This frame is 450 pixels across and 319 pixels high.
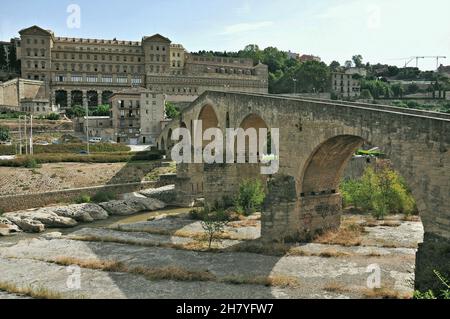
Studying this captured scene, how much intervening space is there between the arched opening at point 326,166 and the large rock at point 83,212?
17.6 meters

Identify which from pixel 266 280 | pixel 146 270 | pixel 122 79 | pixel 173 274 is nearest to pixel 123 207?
pixel 146 270

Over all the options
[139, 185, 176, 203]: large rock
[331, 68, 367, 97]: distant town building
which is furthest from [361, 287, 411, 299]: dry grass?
[331, 68, 367, 97]: distant town building

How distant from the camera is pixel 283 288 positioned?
1702 centimetres

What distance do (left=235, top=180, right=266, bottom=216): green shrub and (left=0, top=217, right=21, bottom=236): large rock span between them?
1489 centimetres

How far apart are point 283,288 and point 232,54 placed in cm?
13013

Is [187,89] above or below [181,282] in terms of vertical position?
above

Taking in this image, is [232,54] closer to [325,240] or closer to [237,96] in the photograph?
[237,96]

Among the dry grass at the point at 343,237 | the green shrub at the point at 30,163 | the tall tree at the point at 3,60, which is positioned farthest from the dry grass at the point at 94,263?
the tall tree at the point at 3,60

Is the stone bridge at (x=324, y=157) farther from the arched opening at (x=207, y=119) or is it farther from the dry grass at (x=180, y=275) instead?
the dry grass at (x=180, y=275)

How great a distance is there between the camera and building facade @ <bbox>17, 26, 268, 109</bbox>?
90.5 meters

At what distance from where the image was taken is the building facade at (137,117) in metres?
65.2

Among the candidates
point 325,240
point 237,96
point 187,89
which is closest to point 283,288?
point 325,240

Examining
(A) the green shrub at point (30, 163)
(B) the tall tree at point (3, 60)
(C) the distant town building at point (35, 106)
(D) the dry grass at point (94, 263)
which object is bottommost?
(D) the dry grass at point (94, 263)
